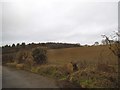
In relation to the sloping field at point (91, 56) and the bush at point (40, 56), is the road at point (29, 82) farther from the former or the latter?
the bush at point (40, 56)

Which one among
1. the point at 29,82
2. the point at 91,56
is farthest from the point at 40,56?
the point at 29,82

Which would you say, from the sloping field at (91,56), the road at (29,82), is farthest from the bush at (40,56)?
the road at (29,82)

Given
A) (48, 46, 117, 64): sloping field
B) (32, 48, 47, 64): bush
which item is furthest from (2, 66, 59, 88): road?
(32, 48, 47, 64): bush

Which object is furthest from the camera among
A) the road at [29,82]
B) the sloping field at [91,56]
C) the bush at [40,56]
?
the bush at [40,56]

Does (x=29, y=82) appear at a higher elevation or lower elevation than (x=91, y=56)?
lower

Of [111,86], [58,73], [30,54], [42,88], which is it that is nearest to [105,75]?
[111,86]

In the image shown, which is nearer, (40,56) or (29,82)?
(29,82)

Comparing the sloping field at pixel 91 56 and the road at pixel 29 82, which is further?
the sloping field at pixel 91 56

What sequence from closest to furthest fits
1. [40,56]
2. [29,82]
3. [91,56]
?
[29,82] < [91,56] < [40,56]

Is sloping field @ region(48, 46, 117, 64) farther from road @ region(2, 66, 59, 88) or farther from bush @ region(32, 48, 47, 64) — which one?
road @ region(2, 66, 59, 88)

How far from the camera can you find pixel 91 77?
617 inches

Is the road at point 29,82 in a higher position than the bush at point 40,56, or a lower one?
lower

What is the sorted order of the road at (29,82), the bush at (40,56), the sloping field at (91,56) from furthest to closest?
1. the bush at (40,56)
2. the sloping field at (91,56)
3. the road at (29,82)

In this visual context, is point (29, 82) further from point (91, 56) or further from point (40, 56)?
A: point (40, 56)
